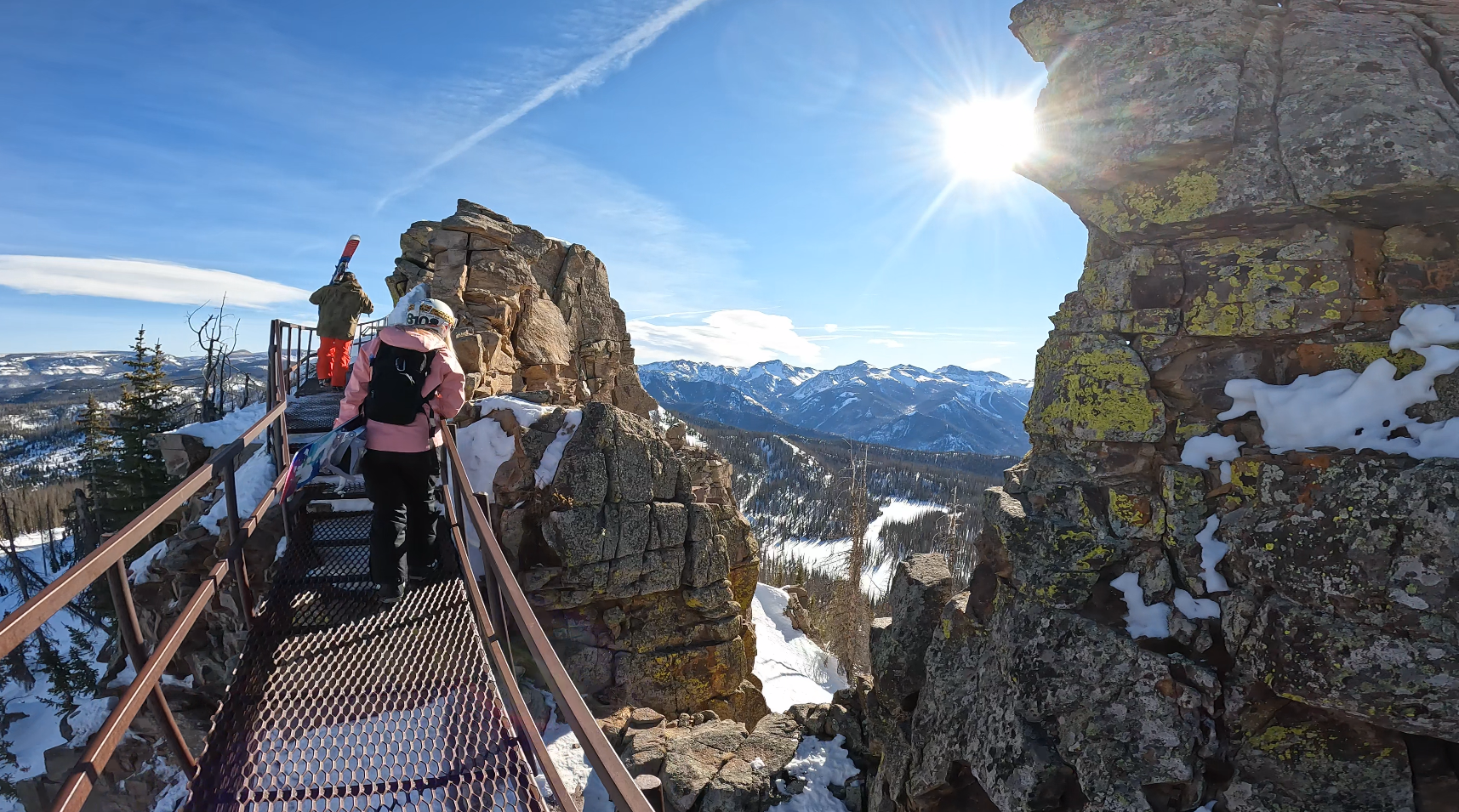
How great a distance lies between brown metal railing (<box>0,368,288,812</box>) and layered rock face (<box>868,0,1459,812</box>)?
22.4 feet

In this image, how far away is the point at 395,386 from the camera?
551 centimetres

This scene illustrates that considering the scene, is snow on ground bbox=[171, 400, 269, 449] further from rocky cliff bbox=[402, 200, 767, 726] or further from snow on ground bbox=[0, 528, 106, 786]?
snow on ground bbox=[0, 528, 106, 786]

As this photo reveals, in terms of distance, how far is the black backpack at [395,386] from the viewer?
5.48 meters

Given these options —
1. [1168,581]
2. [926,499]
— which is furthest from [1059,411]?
[926,499]

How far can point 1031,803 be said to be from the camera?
19.0 feet

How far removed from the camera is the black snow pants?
18.5ft

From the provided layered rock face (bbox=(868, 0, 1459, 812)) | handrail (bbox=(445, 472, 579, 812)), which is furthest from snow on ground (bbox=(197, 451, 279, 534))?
layered rock face (bbox=(868, 0, 1459, 812))

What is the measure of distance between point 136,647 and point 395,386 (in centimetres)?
245

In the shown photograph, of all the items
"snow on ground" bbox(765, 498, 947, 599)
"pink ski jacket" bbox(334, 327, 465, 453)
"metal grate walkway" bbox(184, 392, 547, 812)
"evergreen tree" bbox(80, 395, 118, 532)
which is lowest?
"snow on ground" bbox(765, 498, 947, 599)

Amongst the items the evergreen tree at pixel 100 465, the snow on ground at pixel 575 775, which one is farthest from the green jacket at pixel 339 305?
the evergreen tree at pixel 100 465

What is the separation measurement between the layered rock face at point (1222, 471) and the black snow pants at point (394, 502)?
6.16 metres

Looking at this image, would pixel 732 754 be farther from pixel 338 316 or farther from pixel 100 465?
pixel 100 465

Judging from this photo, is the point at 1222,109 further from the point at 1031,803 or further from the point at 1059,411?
the point at 1031,803

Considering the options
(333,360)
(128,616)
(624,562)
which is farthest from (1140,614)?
(333,360)
